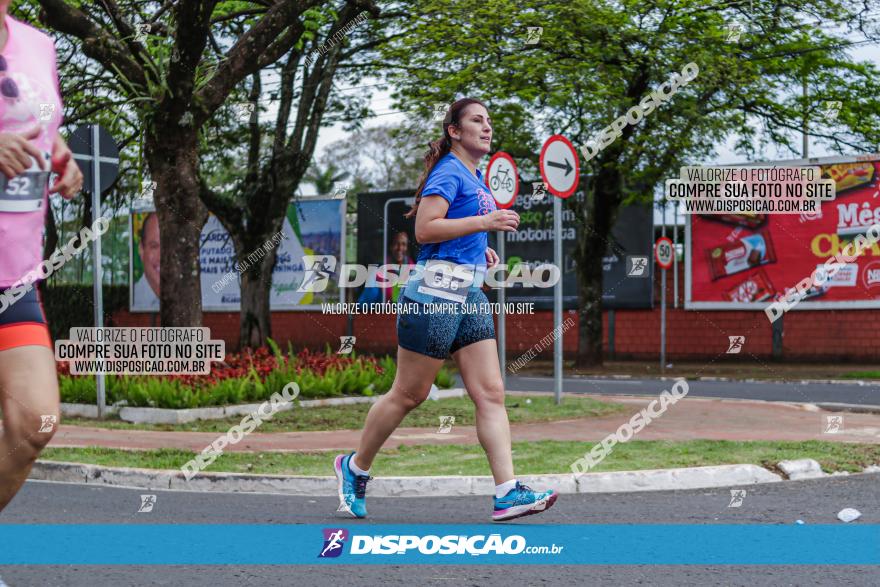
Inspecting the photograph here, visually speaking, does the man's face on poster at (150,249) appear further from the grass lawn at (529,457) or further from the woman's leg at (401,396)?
the woman's leg at (401,396)

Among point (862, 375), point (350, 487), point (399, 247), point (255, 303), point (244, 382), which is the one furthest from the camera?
point (399, 247)

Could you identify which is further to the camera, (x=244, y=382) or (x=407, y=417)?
(x=244, y=382)

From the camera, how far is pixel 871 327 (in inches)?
880

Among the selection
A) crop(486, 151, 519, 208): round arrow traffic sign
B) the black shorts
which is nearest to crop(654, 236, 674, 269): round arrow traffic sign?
crop(486, 151, 519, 208): round arrow traffic sign

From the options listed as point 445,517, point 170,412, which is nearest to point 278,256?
point 170,412

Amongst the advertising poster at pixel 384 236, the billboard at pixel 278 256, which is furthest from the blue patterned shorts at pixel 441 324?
the advertising poster at pixel 384 236

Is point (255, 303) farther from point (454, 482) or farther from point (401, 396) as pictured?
point (401, 396)

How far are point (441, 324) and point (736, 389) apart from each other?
12.7 meters

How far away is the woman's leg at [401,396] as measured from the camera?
516 centimetres

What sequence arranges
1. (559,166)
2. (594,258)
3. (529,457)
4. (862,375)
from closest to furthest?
(529,457), (559,166), (862,375), (594,258)

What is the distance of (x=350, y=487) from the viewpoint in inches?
218

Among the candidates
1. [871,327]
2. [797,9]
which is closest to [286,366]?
[797,9]

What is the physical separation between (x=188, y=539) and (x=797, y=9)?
1809cm

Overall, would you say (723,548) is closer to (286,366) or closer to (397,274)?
(286,366)
